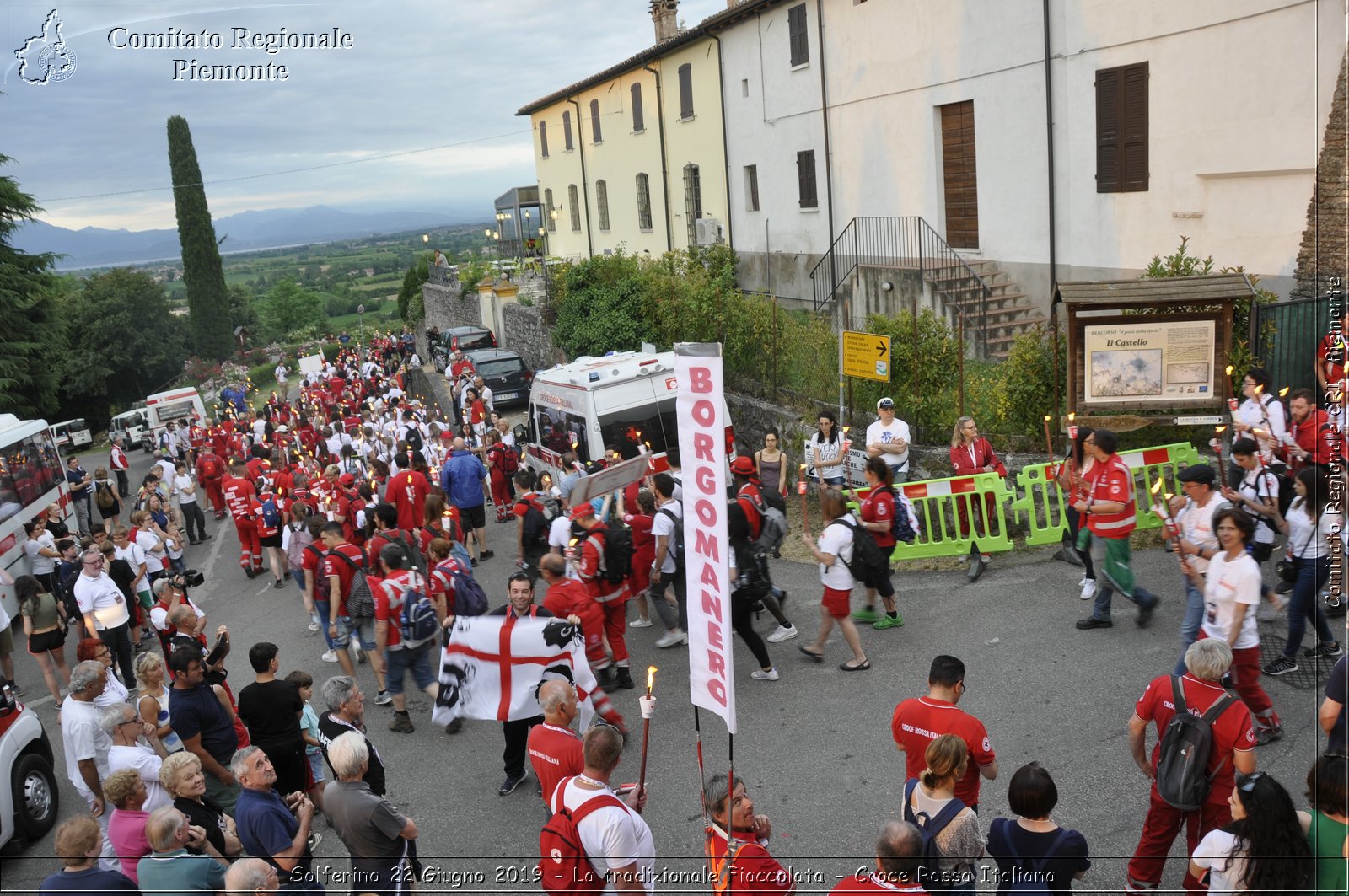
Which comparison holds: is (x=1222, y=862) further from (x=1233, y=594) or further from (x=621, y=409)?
(x=621, y=409)

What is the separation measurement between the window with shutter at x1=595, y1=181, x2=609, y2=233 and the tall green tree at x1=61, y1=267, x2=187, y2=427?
112ft

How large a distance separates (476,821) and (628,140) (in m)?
30.7

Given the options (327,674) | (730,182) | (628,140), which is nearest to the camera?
(327,674)

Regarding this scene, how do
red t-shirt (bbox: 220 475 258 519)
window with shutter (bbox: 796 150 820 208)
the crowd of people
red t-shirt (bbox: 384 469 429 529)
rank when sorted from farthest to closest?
window with shutter (bbox: 796 150 820 208), red t-shirt (bbox: 220 475 258 519), red t-shirt (bbox: 384 469 429 529), the crowd of people

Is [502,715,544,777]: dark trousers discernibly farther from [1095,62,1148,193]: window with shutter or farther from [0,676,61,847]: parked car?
[1095,62,1148,193]: window with shutter

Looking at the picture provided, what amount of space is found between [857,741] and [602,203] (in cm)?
3374

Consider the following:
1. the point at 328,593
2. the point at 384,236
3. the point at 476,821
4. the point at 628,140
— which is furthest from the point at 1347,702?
the point at 384,236

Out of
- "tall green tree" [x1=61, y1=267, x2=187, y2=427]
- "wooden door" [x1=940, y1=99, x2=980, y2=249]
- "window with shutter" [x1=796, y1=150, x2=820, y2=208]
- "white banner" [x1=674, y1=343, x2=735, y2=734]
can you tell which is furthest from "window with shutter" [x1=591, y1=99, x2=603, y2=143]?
"tall green tree" [x1=61, y1=267, x2=187, y2=427]

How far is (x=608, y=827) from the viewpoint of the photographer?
419 cm

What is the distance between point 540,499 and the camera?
1166 cm

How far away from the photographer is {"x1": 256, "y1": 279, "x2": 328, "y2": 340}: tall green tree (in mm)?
110875

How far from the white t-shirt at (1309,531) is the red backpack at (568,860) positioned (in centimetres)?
517

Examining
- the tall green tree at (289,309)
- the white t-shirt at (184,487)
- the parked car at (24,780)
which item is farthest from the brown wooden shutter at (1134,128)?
the tall green tree at (289,309)

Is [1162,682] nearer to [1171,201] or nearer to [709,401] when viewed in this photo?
[709,401]
